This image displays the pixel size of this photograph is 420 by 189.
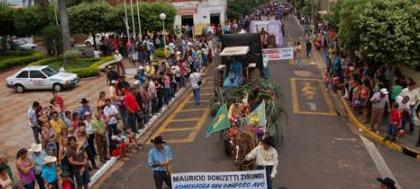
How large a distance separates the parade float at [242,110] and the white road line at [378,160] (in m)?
2.41

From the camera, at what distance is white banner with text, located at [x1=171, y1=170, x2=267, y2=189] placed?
9.98m

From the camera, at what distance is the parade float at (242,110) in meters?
12.9

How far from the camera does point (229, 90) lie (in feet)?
52.8

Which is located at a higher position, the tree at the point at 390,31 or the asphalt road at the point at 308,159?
the tree at the point at 390,31

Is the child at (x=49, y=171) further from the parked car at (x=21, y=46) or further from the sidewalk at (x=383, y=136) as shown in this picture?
the parked car at (x=21, y=46)

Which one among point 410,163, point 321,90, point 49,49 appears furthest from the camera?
point 49,49

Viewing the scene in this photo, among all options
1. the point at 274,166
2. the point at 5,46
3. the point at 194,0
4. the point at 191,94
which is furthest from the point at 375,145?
the point at 194,0

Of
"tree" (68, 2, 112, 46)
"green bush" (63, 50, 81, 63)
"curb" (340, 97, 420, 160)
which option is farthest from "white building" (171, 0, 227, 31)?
"curb" (340, 97, 420, 160)

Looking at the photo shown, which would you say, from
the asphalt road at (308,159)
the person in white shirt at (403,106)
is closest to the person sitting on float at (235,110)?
the asphalt road at (308,159)

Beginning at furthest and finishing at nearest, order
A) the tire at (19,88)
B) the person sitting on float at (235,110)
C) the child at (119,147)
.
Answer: the tire at (19,88) < the child at (119,147) < the person sitting on float at (235,110)

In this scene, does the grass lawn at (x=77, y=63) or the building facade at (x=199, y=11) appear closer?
the grass lawn at (x=77, y=63)

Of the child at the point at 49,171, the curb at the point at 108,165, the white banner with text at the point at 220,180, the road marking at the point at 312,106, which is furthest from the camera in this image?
the road marking at the point at 312,106

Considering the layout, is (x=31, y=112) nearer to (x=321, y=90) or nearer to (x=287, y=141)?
(x=287, y=141)

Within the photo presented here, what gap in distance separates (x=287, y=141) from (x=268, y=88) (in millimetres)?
1634
